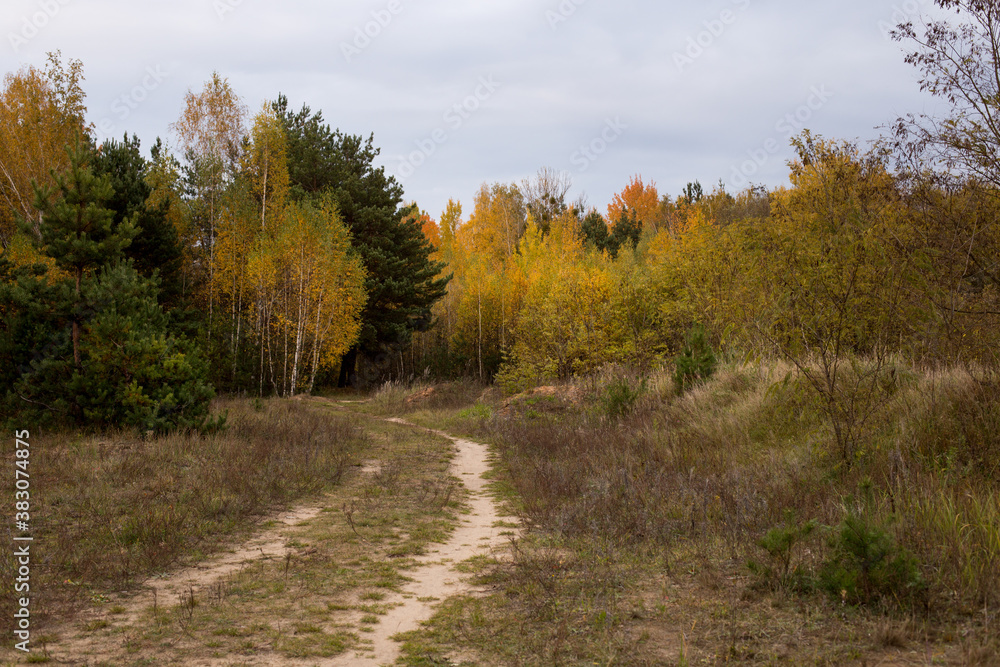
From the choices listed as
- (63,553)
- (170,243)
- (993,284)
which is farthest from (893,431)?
(170,243)

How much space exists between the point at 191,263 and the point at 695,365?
2070 centimetres

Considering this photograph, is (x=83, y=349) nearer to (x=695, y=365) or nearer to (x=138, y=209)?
(x=138, y=209)

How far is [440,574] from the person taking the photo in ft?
18.7

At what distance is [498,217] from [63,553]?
46.0 m

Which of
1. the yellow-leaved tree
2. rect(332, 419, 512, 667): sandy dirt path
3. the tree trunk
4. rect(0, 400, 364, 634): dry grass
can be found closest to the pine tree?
rect(0, 400, 364, 634): dry grass

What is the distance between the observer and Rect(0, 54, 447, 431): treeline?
1109cm

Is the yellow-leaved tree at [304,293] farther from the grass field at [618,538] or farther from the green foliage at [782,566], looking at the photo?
the green foliage at [782,566]

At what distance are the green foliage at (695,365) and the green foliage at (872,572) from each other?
26.5 feet

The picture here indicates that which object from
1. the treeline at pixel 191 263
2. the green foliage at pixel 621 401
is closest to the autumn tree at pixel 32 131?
the treeline at pixel 191 263

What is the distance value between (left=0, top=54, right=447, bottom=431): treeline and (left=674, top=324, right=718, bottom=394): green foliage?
910 centimetres

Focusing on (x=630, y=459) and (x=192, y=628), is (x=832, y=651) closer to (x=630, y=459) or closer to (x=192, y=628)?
(x=192, y=628)

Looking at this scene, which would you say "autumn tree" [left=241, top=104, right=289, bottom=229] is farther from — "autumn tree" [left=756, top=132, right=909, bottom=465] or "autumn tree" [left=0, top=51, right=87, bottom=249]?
"autumn tree" [left=756, top=132, right=909, bottom=465]

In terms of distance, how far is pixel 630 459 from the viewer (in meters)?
9.03

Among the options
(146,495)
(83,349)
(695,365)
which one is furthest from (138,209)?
(695,365)
